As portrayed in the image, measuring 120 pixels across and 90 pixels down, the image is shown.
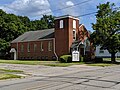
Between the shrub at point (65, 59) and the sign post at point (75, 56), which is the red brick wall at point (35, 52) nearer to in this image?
the sign post at point (75, 56)

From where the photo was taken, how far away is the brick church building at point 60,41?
5222 cm

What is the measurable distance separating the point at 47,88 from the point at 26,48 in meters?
49.3

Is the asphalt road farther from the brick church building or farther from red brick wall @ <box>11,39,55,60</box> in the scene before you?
→ red brick wall @ <box>11,39,55,60</box>


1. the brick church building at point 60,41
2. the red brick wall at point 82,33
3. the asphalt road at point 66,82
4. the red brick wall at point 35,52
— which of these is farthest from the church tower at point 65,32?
the asphalt road at point 66,82

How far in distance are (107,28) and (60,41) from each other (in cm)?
1152

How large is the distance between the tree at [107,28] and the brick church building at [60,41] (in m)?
6.02

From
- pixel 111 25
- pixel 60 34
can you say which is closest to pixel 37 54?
pixel 60 34

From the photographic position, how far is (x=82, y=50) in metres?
53.8

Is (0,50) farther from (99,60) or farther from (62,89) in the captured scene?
(62,89)

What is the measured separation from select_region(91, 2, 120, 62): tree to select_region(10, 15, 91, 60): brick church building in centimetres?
602

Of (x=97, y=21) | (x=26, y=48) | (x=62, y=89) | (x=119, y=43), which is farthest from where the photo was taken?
(x=26, y=48)

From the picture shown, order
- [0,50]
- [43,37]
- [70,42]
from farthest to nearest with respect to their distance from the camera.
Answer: [0,50] → [43,37] → [70,42]

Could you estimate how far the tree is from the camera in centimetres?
4486

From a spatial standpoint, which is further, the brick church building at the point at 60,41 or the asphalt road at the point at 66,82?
the brick church building at the point at 60,41
